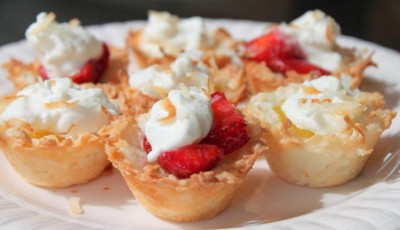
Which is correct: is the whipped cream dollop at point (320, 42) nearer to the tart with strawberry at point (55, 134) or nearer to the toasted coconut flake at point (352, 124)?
the toasted coconut flake at point (352, 124)

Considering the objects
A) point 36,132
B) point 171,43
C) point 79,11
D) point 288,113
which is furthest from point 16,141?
point 79,11

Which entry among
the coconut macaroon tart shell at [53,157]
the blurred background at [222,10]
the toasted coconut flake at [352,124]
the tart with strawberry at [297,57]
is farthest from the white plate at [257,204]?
the blurred background at [222,10]

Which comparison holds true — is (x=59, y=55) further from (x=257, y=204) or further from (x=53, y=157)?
(x=257, y=204)

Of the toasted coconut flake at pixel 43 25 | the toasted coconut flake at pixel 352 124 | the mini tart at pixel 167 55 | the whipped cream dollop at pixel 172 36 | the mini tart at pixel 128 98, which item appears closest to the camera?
the toasted coconut flake at pixel 352 124

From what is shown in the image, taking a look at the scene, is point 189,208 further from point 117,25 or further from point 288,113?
point 117,25

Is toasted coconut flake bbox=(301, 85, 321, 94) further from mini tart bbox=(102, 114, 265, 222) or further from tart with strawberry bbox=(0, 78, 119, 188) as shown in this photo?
tart with strawberry bbox=(0, 78, 119, 188)

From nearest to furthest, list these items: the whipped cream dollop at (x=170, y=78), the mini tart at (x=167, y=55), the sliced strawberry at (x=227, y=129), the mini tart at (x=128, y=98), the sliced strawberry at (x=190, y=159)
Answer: the sliced strawberry at (x=190, y=159), the sliced strawberry at (x=227, y=129), the mini tart at (x=128, y=98), the whipped cream dollop at (x=170, y=78), the mini tart at (x=167, y=55)

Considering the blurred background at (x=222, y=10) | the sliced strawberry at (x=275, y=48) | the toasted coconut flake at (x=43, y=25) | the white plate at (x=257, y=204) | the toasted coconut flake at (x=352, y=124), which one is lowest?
the white plate at (x=257, y=204)
